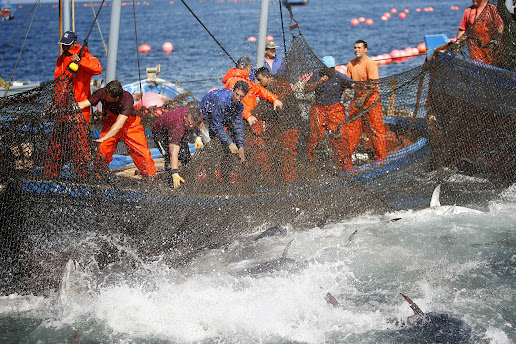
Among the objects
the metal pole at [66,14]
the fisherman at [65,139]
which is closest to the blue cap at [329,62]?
the fisherman at [65,139]

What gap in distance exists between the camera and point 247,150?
7.07 m

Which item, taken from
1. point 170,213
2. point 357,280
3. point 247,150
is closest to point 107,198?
point 170,213

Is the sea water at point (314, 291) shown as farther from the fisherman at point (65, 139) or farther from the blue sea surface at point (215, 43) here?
the blue sea surface at point (215, 43)

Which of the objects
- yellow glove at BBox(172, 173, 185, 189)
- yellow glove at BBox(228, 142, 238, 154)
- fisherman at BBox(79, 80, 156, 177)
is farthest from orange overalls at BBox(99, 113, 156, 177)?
yellow glove at BBox(228, 142, 238, 154)

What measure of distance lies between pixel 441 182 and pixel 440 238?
102 cm

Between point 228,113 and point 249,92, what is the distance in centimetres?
73

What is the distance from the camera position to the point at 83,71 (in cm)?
750

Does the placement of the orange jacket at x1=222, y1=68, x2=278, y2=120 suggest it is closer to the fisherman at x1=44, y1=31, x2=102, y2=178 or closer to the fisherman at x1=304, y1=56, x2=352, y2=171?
the fisherman at x1=304, y1=56, x2=352, y2=171

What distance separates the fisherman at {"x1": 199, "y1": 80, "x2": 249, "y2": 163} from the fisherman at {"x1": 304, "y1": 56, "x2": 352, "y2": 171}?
3.44 feet

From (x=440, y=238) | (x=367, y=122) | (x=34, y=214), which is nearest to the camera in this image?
(x=34, y=214)

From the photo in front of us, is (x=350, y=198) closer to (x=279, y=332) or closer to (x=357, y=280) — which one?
(x=357, y=280)

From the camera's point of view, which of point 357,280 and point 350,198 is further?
point 350,198

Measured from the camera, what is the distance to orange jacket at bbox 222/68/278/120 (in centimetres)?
748

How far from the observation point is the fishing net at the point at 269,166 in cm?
584
